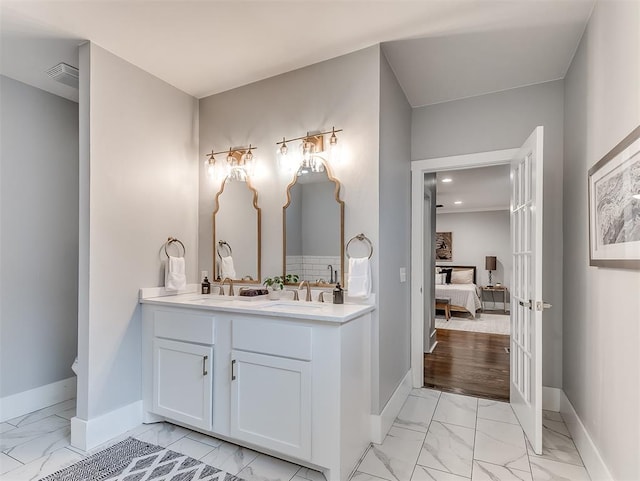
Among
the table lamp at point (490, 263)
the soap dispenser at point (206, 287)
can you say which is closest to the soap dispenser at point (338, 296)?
the soap dispenser at point (206, 287)

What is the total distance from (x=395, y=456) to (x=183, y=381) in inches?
57.0

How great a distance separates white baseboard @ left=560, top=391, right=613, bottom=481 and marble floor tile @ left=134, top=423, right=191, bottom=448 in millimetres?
2414

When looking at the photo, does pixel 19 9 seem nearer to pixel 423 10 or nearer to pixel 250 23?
pixel 250 23

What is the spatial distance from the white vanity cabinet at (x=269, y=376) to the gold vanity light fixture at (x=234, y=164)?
3.68 ft

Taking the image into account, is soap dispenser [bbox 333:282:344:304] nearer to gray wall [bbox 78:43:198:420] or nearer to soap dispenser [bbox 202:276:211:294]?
soap dispenser [bbox 202:276:211:294]

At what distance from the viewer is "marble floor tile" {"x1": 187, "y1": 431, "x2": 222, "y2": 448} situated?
2258 mm

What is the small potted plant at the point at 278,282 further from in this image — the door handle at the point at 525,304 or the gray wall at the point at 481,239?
the gray wall at the point at 481,239

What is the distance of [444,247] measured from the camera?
8.84 meters

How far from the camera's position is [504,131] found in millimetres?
2955

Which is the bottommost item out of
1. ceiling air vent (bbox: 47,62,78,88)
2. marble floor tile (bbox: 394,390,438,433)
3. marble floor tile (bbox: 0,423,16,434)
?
marble floor tile (bbox: 394,390,438,433)

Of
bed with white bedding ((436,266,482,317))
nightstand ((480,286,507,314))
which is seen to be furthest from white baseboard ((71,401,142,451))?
nightstand ((480,286,507,314))

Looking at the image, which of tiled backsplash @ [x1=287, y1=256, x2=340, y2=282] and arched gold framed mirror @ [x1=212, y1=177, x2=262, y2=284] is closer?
tiled backsplash @ [x1=287, y1=256, x2=340, y2=282]

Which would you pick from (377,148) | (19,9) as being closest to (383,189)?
(377,148)

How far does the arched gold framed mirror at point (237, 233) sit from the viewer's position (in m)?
2.82
